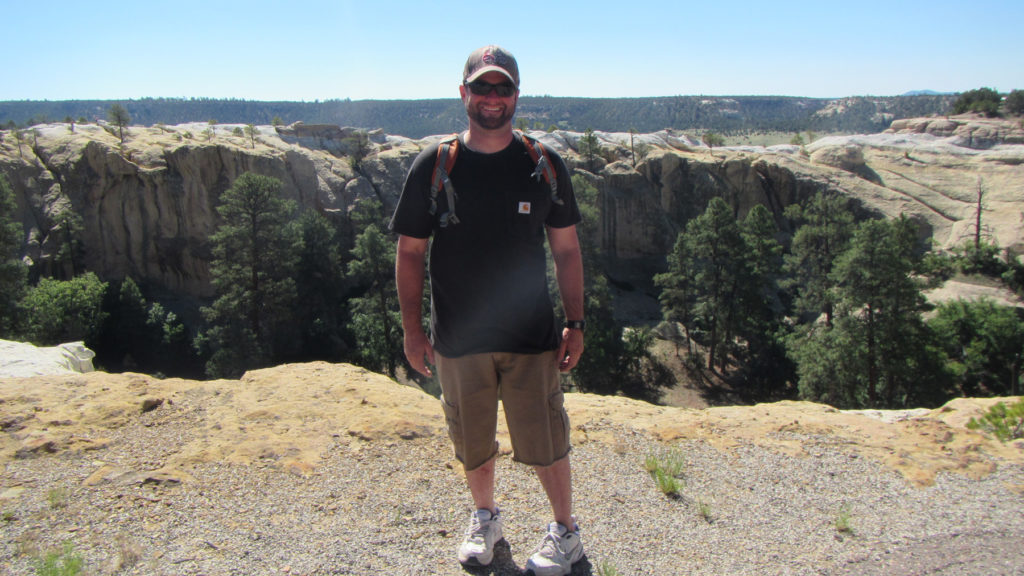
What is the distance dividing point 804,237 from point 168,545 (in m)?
31.2

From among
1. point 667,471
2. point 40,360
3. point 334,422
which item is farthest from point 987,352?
point 40,360

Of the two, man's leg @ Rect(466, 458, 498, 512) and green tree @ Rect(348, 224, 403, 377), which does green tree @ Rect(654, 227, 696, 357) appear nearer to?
green tree @ Rect(348, 224, 403, 377)

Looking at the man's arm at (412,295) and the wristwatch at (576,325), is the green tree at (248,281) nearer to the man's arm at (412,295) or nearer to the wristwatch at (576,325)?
the man's arm at (412,295)

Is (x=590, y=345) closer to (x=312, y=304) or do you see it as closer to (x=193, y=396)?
(x=312, y=304)

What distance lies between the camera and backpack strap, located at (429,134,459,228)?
9.74 feet

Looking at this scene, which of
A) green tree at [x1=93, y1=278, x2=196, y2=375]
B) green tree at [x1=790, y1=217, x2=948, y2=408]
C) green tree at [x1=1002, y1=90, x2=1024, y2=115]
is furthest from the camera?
green tree at [x1=1002, y1=90, x2=1024, y2=115]

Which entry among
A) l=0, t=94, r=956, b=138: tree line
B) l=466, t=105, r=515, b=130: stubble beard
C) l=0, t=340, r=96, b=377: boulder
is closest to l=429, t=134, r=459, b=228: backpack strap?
l=466, t=105, r=515, b=130: stubble beard

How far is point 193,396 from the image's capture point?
19.1 feet

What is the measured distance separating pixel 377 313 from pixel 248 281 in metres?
A: 5.38

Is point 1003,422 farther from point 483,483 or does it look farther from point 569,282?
point 483,483

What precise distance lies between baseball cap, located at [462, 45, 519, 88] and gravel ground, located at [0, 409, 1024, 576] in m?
2.61

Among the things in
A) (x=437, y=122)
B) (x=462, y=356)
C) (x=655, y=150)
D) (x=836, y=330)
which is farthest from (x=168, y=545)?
(x=437, y=122)

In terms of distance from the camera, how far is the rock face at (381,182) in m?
35.3

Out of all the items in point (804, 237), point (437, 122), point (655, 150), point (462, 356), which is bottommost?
point (804, 237)
